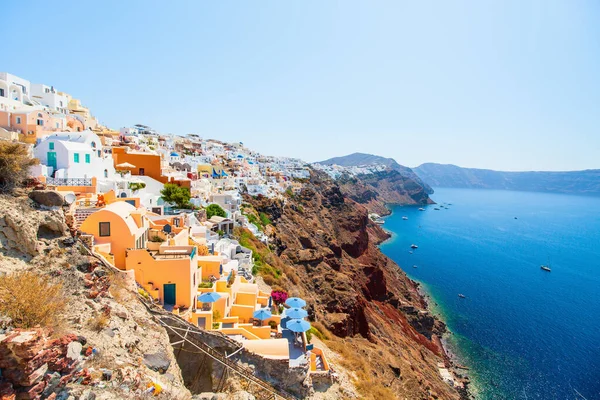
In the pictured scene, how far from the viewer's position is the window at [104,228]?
517 inches

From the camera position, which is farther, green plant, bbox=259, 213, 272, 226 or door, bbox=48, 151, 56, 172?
green plant, bbox=259, 213, 272, 226

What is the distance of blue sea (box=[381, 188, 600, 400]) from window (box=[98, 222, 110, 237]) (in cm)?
3429

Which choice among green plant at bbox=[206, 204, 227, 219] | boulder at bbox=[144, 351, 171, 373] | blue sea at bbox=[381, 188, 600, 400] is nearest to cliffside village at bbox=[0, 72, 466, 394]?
green plant at bbox=[206, 204, 227, 219]

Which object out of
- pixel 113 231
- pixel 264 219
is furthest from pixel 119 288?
pixel 264 219

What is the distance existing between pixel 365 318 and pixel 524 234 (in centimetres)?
9515

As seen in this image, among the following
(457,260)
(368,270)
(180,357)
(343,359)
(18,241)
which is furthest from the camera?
(457,260)

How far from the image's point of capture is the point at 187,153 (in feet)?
210

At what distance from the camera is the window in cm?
1312

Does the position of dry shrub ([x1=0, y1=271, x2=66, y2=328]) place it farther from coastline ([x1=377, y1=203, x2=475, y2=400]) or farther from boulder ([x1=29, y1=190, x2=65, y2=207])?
coastline ([x1=377, y1=203, x2=475, y2=400])

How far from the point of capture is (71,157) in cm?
2030

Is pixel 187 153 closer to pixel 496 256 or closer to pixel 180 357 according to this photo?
pixel 180 357

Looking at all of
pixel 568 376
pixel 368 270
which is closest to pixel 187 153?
pixel 368 270

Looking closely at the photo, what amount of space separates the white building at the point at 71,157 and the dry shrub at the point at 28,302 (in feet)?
49.6

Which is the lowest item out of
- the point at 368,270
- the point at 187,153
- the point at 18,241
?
the point at 368,270
